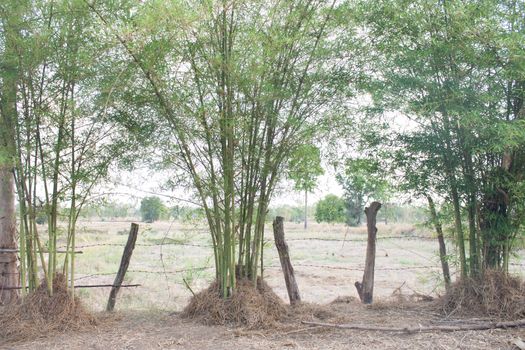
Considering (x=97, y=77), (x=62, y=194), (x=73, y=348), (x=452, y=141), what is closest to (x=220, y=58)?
(x=97, y=77)

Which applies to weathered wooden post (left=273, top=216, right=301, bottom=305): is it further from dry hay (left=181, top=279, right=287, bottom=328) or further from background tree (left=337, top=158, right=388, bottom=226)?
background tree (left=337, top=158, right=388, bottom=226)

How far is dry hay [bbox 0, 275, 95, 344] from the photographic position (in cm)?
403

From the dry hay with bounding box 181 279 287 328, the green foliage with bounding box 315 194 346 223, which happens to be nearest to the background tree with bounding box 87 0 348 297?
the dry hay with bounding box 181 279 287 328

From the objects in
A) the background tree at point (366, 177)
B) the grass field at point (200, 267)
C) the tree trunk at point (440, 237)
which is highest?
the background tree at point (366, 177)

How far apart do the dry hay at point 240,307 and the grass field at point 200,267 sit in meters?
0.39

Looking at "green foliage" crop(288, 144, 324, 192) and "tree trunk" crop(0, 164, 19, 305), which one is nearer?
"green foliage" crop(288, 144, 324, 192)

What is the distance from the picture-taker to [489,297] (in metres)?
4.45

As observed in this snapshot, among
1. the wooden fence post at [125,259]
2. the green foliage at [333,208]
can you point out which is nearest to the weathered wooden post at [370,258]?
the green foliage at [333,208]

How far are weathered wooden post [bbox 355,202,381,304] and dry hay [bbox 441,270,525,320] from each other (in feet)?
2.45

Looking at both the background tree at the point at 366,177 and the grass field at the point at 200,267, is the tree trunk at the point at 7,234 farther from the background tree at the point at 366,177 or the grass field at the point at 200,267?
the background tree at the point at 366,177

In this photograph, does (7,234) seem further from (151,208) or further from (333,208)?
(333,208)

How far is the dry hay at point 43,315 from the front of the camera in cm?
403

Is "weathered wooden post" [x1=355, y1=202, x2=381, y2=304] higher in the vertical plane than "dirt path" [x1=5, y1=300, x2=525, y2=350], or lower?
higher

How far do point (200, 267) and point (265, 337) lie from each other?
2.08m
